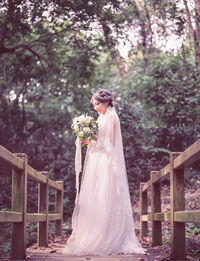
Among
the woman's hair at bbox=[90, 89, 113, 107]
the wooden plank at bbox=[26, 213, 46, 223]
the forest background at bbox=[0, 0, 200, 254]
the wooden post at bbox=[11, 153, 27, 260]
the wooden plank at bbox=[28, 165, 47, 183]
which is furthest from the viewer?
the forest background at bbox=[0, 0, 200, 254]

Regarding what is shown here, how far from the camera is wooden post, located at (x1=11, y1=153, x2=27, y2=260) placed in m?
4.74

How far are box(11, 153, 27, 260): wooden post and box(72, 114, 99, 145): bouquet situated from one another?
4.71 feet

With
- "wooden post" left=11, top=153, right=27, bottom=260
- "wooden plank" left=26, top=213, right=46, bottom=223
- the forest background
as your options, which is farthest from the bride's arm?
the forest background

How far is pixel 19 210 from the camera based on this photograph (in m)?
4.78

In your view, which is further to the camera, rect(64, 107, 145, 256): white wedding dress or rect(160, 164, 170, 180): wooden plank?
rect(64, 107, 145, 256): white wedding dress

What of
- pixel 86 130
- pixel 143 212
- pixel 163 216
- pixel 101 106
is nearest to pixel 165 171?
pixel 163 216

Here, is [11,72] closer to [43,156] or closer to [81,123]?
[43,156]

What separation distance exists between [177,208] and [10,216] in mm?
1783

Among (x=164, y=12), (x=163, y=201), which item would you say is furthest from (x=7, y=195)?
(x=164, y=12)

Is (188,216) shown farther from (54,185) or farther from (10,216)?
(54,185)

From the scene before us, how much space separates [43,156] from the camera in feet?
52.7

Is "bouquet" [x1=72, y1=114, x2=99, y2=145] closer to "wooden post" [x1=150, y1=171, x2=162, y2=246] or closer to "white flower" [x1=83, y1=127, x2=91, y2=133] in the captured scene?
"white flower" [x1=83, y1=127, x2=91, y2=133]

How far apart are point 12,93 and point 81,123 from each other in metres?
10.2

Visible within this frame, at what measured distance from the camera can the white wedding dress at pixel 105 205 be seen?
5.70m
